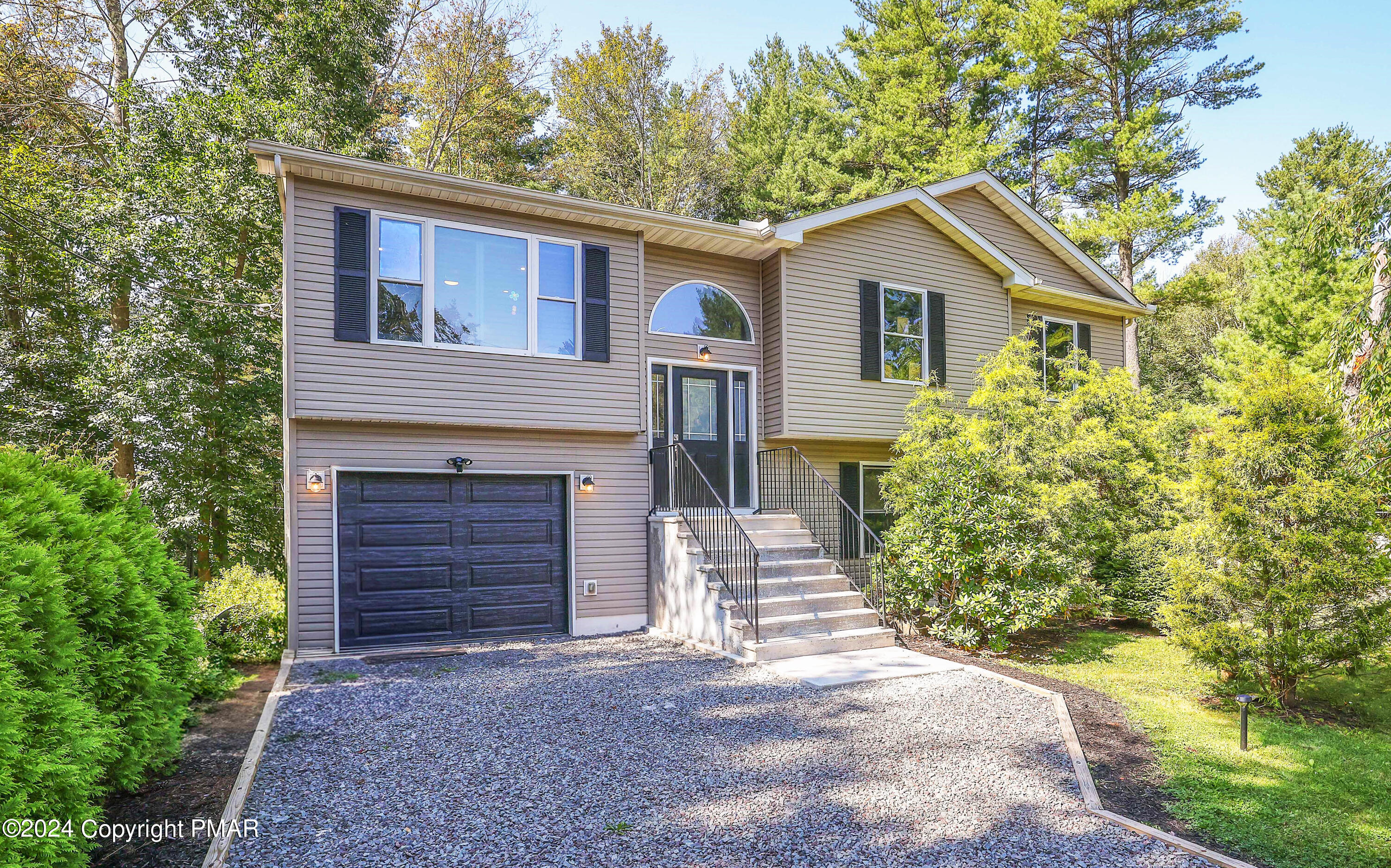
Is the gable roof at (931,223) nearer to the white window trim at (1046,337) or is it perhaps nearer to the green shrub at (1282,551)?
the white window trim at (1046,337)

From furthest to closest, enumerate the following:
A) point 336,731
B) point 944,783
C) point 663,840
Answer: point 336,731 < point 944,783 < point 663,840

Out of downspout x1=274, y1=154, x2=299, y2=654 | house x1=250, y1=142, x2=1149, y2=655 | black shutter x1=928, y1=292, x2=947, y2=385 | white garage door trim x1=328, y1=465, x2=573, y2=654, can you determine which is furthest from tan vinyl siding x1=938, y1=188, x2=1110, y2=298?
downspout x1=274, y1=154, x2=299, y2=654

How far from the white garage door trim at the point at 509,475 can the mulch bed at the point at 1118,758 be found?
4.50 meters

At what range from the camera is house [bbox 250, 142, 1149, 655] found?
757cm

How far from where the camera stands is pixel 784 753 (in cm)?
474

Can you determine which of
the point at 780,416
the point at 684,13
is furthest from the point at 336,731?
the point at 684,13

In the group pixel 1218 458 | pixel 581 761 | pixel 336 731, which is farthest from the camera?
pixel 1218 458

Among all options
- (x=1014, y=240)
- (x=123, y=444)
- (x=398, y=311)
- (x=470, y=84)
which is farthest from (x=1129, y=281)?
(x=123, y=444)

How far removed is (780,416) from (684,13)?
10.2 m

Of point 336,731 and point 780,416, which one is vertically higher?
point 780,416

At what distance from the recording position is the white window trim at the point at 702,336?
9.68 m

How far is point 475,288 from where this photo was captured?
8.30 m

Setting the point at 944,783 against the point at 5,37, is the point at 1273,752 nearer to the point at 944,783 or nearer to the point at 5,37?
the point at 944,783

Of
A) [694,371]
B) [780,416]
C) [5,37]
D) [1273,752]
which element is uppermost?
[5,37]
